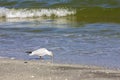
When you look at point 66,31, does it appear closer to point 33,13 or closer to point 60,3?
point 33,13

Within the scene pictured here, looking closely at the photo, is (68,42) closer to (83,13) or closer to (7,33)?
(7,33)

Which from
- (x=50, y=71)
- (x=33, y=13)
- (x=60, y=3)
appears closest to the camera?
(x=50, y=71)

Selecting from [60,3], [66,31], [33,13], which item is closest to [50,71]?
[66,31]

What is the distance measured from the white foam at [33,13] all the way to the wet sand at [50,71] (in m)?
6.91

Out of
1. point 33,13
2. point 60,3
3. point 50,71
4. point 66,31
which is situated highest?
point 50,71

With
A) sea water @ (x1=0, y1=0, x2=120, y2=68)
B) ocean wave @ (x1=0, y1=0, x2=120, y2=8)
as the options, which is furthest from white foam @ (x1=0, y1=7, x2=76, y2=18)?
ocean wave @ (x1=0, y1=0, x2=120, y2=8)

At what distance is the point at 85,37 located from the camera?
8484 mm

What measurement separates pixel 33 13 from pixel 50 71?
8.00 metres

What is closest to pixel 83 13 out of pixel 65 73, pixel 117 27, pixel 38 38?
pixel 117 27

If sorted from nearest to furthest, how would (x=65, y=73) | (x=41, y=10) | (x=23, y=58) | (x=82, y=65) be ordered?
1. (x=65, y=73)
2. (x=82, y=65)
3. (x=23, y=58)
4. (x=41, y=10)

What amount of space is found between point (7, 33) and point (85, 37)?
5.95 feet

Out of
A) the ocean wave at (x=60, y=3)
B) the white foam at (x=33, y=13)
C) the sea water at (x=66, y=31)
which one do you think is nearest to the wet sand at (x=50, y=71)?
the sea water at (x=66, y=31)

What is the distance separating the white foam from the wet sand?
691 cm

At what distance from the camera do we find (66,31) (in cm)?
941
